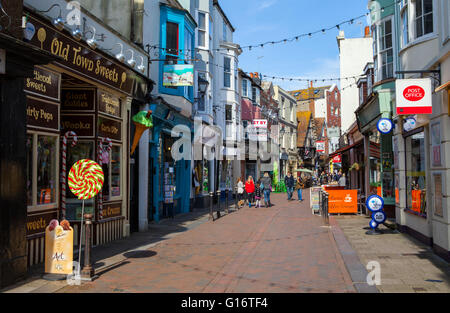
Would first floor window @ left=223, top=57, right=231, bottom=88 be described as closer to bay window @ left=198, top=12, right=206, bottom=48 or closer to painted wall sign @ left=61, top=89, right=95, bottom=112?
bay window @ left=198, top=12, right=206, bottom=48

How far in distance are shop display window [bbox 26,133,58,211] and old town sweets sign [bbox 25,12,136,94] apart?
1.65m

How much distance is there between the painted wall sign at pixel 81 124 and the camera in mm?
Answer: 10102

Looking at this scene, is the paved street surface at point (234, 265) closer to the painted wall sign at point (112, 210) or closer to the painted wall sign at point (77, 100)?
the painted wall sign at point (112, 210)

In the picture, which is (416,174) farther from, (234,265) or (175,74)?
(175,74)

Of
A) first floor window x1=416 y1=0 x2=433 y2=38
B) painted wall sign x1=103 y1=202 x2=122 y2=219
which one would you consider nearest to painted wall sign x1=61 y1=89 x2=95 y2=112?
painted wall sign x1=103 y1=202 x2=122 y2=219

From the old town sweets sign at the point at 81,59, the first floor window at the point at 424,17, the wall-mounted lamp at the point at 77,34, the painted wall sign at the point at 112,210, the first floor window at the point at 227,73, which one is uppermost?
the first floor window at the point at 227,73

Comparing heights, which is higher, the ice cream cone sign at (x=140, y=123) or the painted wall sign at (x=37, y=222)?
the ice cream cone sign at (x=140, y=123)

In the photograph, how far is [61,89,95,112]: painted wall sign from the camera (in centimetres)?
1007

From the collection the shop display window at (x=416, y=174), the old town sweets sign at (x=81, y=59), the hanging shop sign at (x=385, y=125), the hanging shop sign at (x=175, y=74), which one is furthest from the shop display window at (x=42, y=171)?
the hanging shop sign at (x=385, y=125)

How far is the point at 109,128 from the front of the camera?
35.7 feet

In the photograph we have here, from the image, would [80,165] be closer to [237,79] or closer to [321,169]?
[237,79]

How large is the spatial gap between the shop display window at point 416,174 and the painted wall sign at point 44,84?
899 centimetres

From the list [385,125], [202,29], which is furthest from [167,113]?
[202,29]
